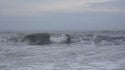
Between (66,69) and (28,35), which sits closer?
(66,69)

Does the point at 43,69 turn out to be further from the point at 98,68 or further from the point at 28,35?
the point at 28,35

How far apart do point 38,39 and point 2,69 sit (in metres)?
26.2

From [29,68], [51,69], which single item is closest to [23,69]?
[29,68]

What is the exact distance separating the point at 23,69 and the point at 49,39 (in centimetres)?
2708

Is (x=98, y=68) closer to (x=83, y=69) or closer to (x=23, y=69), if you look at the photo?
(x=83, y=69)

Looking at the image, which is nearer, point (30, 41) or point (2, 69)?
point (2, 69)

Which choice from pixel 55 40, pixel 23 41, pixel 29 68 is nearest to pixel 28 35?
pixel 23 41

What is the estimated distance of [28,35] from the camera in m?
40.2

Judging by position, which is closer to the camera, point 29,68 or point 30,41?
point 29,68

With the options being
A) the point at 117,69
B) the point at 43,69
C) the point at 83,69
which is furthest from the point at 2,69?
the point at 117,69

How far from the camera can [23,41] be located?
39.2 metres

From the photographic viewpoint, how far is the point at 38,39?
1528 inches

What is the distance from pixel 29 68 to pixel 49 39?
26823 mm

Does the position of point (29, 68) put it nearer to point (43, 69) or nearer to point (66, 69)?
point (43, 69)
